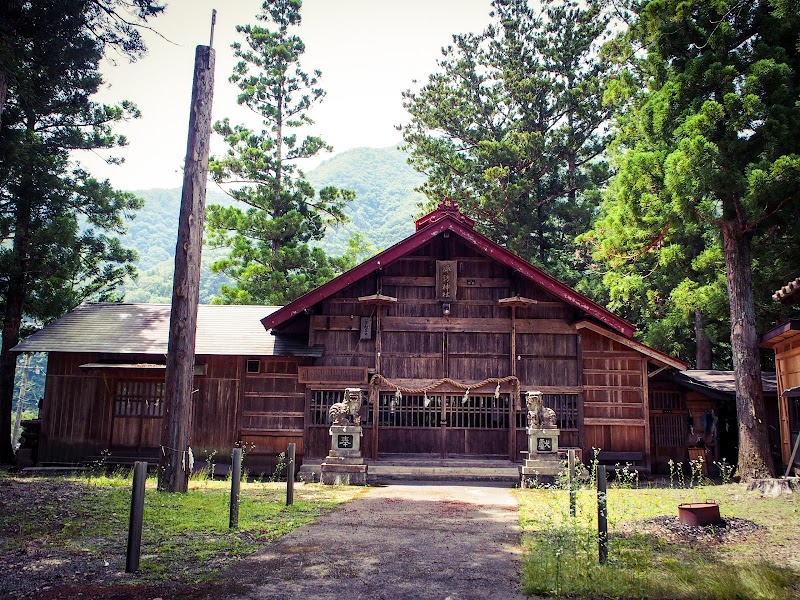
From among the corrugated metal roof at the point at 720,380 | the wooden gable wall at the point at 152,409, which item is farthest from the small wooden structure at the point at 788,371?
the wooden gable wall at the point at 152,409

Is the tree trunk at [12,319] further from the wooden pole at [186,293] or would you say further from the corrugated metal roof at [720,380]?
the corrugated metal roof at [720,380]

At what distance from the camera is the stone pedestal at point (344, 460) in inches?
598

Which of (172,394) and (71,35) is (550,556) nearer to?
(172,394)

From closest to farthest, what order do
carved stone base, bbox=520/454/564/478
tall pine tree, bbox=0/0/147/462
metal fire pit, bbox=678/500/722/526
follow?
metal fire pit, bbox=678/500/722/526, carved stone base, bbox=520/454/564/478, tall pine tree, bbox=0/0/147/462

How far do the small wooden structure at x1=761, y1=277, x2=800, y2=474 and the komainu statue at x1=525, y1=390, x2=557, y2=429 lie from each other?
5100 mm

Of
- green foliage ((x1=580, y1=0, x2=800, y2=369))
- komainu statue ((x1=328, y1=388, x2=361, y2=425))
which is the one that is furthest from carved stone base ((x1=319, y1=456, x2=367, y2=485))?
green foliage ((x1=580, y1=0, x2=800, y2=369))

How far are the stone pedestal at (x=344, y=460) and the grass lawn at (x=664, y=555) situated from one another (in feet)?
16.7

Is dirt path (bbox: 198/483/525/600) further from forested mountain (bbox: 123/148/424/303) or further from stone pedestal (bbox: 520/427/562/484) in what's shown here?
forested mountain (bbox: 123/148/424/303)

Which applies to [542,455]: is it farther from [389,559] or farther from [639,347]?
[389,559]

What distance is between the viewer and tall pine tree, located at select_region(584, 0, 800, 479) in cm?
1395

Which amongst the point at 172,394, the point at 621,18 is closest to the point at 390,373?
the point at 172,394

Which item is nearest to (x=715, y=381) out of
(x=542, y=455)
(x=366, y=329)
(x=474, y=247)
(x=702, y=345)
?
(x=702, y=345)

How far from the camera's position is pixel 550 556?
23.3 feet

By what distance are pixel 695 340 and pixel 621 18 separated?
52.6ft
